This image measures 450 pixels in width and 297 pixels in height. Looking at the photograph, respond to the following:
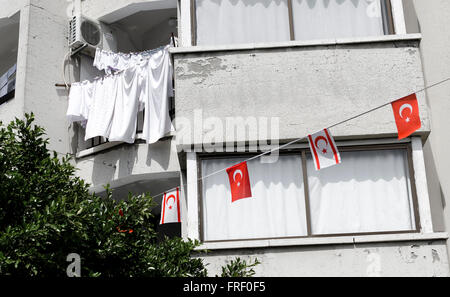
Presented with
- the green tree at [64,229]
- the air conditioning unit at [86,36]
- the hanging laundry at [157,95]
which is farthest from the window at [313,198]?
the air conditioning unit at [86,36]

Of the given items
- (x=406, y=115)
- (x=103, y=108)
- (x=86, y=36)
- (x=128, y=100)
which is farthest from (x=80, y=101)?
(x=406, y=115)

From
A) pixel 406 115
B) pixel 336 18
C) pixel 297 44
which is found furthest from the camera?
pixel 336 18

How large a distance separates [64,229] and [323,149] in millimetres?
3217

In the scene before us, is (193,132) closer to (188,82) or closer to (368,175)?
(188,82)

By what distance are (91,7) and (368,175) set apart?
7393 millimetres

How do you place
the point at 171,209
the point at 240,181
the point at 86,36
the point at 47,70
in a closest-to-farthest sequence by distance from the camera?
the point at 240,181 → the point at 171,209 → the point at 47,70 → the point at 86,36

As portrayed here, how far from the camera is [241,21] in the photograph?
895cm

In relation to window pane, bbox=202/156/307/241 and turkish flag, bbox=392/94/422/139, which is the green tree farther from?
turkish flag, bbox=392/94/422/139

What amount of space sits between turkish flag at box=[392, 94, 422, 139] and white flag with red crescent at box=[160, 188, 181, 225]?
11.3 ft

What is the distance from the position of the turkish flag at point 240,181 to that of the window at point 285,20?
1.85m

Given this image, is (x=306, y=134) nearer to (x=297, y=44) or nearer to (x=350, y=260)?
(x=297, y=44)

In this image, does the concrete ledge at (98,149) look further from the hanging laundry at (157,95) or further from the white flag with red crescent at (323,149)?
the white flag with red crescent at (323,149)

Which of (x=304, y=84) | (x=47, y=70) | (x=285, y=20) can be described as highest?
(x=47, y=70)

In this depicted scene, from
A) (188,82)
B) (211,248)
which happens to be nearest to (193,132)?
(188,82)
